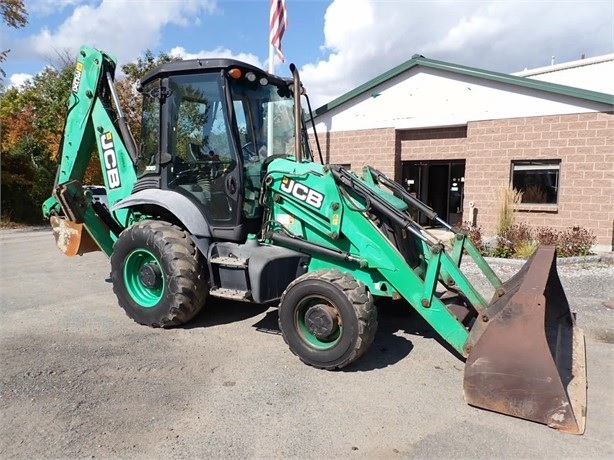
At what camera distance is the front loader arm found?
19.7 ft

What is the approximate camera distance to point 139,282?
5477mm

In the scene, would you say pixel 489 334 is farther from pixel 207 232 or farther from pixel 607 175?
pixel 607 175

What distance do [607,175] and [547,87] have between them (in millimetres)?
2197

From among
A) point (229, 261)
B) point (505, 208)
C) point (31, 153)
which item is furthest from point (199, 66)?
point (31, 153)

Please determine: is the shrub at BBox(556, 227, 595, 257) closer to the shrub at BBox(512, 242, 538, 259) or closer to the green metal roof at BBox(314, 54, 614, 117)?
the shrub at BBox(512, 242, 538, 259)

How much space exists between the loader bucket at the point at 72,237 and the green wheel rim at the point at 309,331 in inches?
137

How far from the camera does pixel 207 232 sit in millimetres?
5086

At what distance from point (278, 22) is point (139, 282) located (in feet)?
21.8

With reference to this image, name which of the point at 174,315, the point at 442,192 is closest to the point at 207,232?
the point at 174,315

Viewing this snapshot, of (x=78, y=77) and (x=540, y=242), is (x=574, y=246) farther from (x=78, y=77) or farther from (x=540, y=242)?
(x=78, y=77)

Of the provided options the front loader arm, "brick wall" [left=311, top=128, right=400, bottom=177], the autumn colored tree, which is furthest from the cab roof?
the autumn colored tree

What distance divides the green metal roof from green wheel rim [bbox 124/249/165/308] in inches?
340

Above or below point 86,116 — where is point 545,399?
below

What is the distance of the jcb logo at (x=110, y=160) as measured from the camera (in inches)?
238
